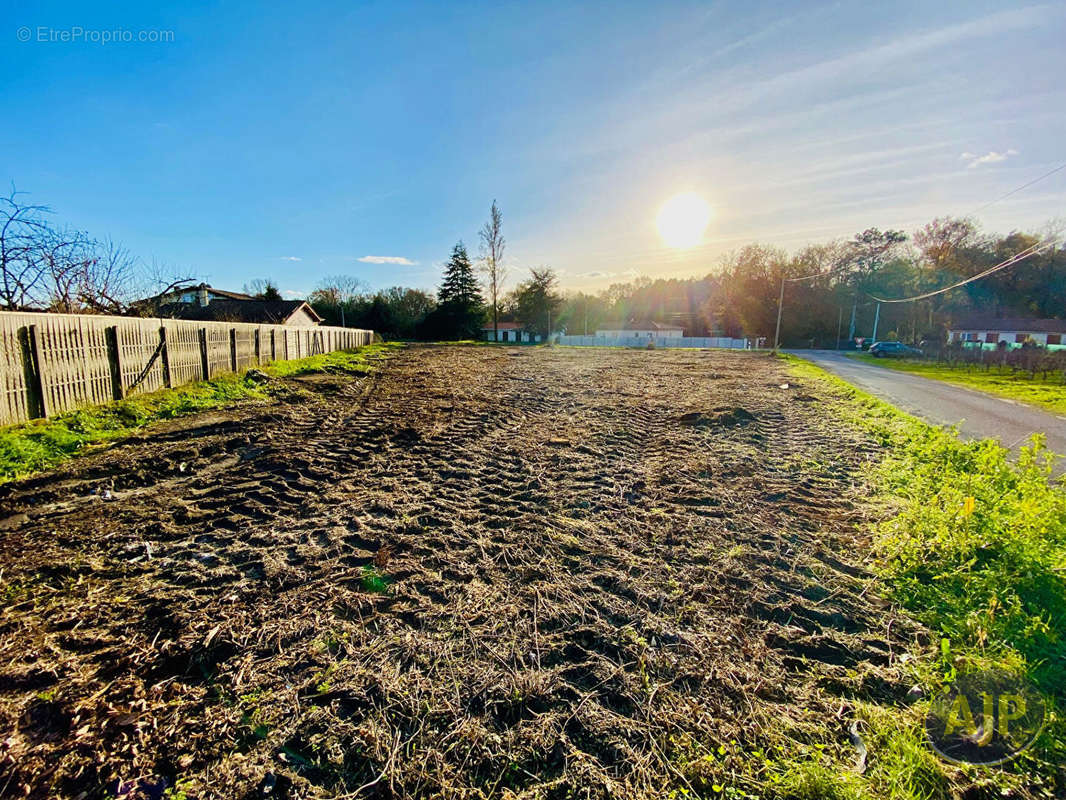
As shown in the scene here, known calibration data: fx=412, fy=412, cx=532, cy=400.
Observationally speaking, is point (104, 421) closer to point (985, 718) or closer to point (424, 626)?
point (424, 626)

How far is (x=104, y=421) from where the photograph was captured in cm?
646

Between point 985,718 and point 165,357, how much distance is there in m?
12.2

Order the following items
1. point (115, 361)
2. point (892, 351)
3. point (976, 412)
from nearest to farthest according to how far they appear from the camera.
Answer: point (115, 361) < point (976, 412) < point (892, 351)

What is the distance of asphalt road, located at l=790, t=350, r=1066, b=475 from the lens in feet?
20.6

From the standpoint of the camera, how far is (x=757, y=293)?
1772 inches

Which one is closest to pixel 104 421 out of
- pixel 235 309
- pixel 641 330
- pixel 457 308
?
pixel 235 309

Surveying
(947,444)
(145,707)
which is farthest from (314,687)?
(947,444)

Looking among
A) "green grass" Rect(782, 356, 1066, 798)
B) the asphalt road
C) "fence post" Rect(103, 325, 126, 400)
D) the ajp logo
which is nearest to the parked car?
the asphalt road

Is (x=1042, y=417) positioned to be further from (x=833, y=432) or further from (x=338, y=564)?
(x=338, y=564)

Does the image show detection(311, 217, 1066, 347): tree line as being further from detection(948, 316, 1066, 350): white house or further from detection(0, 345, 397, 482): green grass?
detection(0, 345, 397, 482): green grass

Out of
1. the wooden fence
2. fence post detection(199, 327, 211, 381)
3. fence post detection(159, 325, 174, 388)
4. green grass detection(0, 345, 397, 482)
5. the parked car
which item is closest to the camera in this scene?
green grass detection(0, 345, 397, 482)

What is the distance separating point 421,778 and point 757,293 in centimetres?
5175

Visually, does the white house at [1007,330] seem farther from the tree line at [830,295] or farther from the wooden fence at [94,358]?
the wooden fence at [94,358]

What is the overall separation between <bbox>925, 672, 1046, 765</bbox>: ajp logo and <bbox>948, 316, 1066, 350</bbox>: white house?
50.2 m
